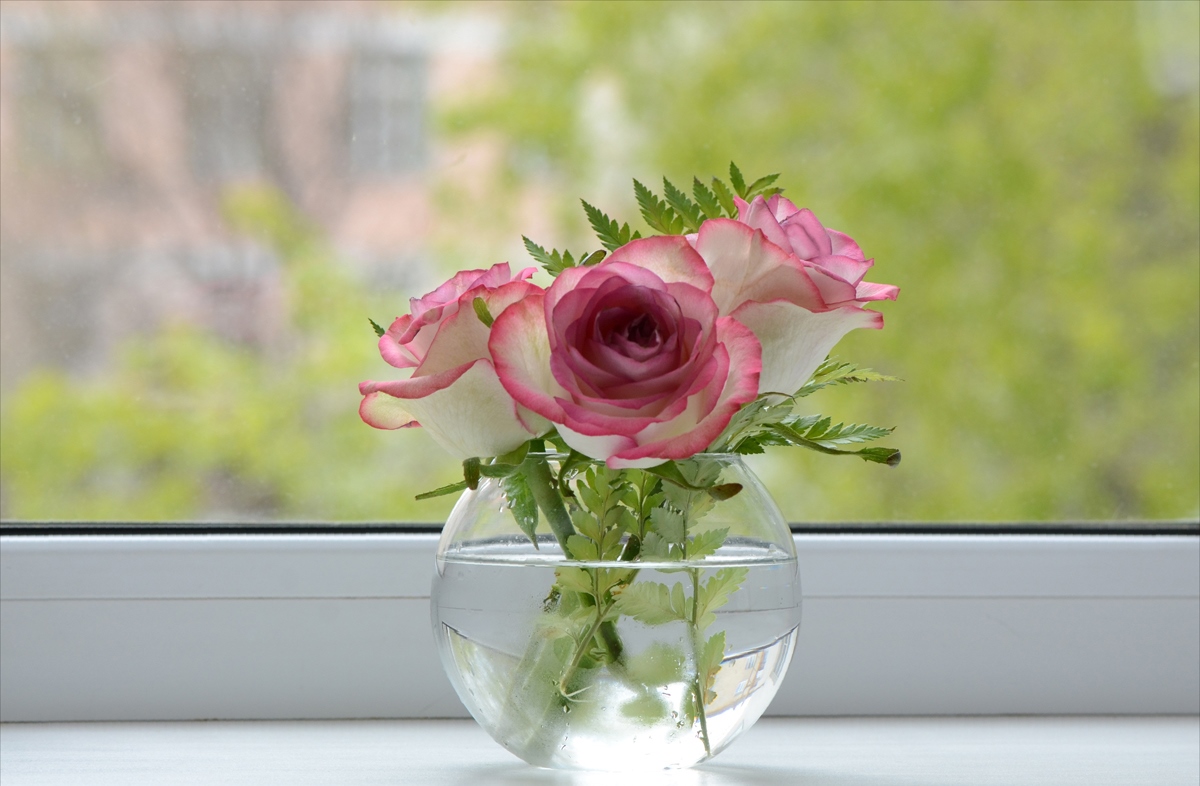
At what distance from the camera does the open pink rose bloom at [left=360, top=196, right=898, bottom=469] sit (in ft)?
1.44

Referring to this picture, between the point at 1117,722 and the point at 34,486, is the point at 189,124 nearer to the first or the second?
the point at 34,486

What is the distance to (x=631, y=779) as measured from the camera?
0.54m

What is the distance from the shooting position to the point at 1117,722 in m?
0.79

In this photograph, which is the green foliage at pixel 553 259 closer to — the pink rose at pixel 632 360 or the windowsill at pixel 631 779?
the pink rose at pixel 632 360

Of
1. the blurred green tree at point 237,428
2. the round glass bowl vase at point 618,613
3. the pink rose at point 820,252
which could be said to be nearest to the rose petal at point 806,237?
the pink rose at point 820,252

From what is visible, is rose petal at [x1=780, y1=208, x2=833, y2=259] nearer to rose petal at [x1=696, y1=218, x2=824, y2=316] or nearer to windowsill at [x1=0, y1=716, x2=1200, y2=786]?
rose petal at [x1=696, y1=218, x2=824, y2=316]

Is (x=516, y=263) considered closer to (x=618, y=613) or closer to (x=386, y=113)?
(x=386, y=113)

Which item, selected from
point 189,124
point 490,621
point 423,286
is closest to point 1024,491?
point 423,286

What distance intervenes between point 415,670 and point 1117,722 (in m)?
0.49

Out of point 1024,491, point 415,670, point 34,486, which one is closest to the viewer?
point 415,670

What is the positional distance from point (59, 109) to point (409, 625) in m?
0.56

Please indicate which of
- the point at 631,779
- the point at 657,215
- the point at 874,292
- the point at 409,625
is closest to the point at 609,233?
the point at 657,215

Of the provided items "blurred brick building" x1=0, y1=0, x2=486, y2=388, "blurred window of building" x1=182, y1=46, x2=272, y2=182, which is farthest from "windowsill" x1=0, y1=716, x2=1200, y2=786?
"blurred window of building" x1=182, y1=46, x2=272, y2=182

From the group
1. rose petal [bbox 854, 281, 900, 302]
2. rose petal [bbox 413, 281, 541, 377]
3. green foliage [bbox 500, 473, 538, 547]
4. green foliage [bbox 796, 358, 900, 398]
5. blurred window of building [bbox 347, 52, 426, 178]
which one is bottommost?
green foliage [bbox 500, 473, 538, 547]
